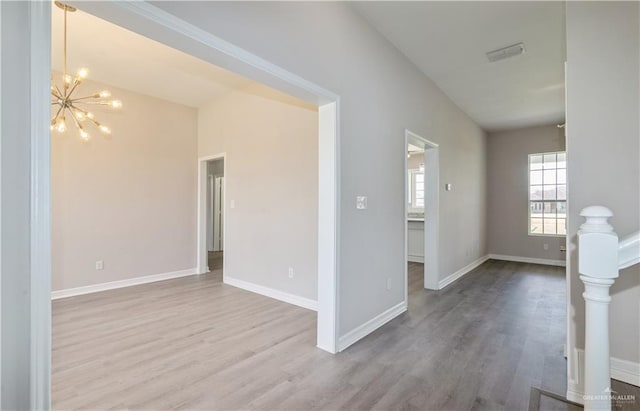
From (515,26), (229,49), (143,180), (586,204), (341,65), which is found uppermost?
(515,26)

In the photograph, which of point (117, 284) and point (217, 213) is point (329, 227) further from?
point (217, 213)

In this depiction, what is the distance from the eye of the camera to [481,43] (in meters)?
3.31

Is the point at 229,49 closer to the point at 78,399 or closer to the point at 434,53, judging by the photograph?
the point at 78,399

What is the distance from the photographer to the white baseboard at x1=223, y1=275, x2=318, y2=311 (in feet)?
12.1

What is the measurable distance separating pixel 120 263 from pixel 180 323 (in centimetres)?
218

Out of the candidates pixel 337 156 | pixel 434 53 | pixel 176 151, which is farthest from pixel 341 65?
pixel 176 151

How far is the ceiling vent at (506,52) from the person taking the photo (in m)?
3.35

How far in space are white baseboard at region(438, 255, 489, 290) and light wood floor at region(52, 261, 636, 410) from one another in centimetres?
55

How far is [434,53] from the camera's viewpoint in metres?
3.56

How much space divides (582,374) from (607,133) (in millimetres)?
1539

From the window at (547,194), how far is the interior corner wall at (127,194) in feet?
23.9

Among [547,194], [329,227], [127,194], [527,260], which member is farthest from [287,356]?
[547,194]

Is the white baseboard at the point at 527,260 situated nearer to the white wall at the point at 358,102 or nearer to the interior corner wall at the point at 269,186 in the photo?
the white wall at the point at 358,102

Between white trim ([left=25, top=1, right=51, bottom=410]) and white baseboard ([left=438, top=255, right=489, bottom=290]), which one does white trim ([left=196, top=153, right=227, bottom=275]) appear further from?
white trim ([left=25, top=1, right=51, bottom=410])
